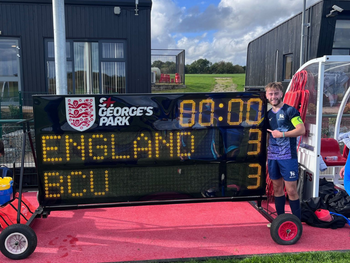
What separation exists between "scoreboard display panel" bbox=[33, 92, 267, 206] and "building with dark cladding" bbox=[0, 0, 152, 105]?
25.7 ft

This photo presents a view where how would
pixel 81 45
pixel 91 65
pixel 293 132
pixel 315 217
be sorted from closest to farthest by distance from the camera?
pixel 293 132, pixel 315 217, pixel 81 45, pixel 91 65

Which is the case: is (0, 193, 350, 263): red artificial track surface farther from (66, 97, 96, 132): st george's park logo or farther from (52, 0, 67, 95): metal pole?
(52, 0, 67, 95): metal pole

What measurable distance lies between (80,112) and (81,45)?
27.4 ft

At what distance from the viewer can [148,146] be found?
15.1 ft

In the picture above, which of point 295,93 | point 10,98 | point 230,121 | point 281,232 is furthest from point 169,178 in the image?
point 10,98

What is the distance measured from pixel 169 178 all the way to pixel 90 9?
29.7 ft

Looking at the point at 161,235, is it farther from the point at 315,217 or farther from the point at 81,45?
the point at 81,45

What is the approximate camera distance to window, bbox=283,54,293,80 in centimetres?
1588

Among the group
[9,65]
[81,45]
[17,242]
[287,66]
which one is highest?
[81,45]

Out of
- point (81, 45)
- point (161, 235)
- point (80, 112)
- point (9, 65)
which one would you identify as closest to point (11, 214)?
point (80, 112)

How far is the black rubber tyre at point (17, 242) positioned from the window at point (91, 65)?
8669mm

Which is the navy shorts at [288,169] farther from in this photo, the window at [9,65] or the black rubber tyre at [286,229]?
the window at [9,65]

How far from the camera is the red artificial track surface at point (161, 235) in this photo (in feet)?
14.0

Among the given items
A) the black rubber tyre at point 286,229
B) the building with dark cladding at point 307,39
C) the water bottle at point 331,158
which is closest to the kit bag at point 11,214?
the black rubber tyre at point 286,229
